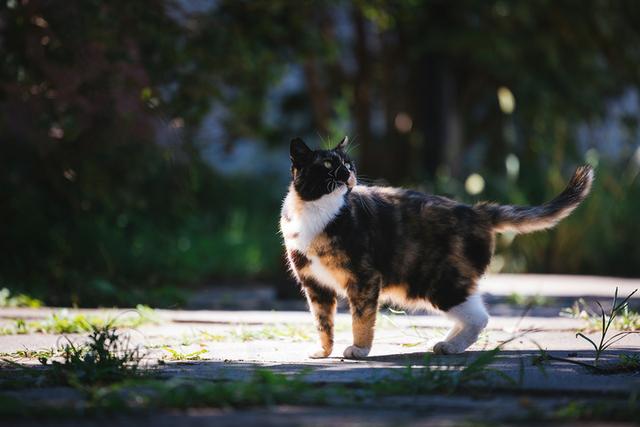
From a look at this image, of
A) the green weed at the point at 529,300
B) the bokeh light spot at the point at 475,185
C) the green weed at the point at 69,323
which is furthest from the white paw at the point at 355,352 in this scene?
the bokeh light spot at the point at 475,185

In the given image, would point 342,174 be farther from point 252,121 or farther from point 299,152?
point 252,121

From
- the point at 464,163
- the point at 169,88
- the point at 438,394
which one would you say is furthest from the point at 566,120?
the point at 438,394

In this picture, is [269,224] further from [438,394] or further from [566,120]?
[438,394]

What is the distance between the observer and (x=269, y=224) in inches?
538

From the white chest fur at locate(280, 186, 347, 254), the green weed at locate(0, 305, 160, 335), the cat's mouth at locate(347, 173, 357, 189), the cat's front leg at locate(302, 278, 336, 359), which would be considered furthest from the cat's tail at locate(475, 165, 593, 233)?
the green weed at locate(0, 305, 160, 335)

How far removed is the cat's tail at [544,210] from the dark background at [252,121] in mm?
3254

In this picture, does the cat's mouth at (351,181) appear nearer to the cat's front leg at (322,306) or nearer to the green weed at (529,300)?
the cat's front leg at (322,306)

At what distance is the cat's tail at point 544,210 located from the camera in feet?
16.4

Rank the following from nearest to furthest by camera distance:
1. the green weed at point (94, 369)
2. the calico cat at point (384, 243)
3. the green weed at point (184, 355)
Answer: the green weed at point (94, 369)
the green weed at point (184, 355)
the calico cat at point (384, 243)

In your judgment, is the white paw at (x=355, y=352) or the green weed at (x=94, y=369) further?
the white paw at (x=355, y=352)

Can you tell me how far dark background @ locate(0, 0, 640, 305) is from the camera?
25.6 ft

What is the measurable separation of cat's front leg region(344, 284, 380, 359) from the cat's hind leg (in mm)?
374

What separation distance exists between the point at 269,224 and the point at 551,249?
185 inches

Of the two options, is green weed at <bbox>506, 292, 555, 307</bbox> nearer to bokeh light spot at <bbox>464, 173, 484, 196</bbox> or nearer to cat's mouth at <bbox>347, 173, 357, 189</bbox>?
cat's mouth at <bbox>347, 173, 357, 189</bbox>
